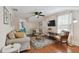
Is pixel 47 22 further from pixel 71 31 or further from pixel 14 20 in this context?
pixel 14 20

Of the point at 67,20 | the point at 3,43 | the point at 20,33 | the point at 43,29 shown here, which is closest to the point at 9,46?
the point at 3,43

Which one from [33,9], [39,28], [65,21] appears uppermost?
[33,9]

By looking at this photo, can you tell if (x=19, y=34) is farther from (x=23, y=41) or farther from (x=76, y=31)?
(x=76, y=31)

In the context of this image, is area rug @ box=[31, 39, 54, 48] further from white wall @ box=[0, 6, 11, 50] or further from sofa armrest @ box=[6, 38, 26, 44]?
white wall @ box=[0, 6, 11, 50]

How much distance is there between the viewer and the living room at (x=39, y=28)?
76.0 inches

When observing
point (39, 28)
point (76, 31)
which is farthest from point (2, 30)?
point (76, 31)

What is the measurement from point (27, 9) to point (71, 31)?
35.5 inches

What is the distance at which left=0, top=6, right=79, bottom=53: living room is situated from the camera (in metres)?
1.93

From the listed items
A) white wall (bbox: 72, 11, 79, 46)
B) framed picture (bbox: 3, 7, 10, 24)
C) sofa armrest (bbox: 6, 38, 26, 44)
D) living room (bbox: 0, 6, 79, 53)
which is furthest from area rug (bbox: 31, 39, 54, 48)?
framed picture (bbox: 3, 7, 10, 24)

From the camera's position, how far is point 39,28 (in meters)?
1.99

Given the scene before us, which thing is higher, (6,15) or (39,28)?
(6,15)

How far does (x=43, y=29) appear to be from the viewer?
1997mm

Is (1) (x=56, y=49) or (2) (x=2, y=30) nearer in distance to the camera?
(2) (x=2, y=30)

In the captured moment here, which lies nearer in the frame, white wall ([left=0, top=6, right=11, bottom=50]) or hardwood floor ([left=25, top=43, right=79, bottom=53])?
white wall ([left=0, top=6, right=11, bottom=50])
